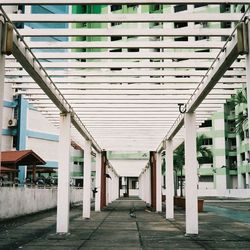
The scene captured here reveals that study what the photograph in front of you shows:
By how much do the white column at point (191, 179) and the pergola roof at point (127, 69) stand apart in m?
0.52

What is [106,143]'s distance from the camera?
21.8 meters

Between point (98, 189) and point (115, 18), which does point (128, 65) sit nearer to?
point (115, 18)

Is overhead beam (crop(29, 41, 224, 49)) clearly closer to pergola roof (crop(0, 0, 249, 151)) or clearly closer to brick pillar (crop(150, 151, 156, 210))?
pergola roof (crop(0, 0, 249, 151))

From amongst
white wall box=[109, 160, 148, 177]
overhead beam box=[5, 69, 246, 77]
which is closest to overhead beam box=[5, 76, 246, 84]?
overhead beam box=[5, 69, 246, 77]

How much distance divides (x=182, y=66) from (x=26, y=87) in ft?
13.7

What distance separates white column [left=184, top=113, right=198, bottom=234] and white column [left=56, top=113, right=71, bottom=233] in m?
3.38

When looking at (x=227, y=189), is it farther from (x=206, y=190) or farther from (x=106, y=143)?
(x=106, y=143)

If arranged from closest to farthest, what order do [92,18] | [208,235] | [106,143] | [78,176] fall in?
[92,18]
[208,235]
[106,143]
[78,176]

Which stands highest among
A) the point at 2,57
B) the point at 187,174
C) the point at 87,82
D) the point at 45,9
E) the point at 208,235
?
the point at 45,9

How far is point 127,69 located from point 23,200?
1132 cm

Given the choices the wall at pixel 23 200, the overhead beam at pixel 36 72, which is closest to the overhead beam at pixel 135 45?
the overhead beam at pixel 36 72

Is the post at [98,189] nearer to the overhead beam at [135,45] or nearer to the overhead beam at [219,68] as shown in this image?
the overhead beam at [219,68]

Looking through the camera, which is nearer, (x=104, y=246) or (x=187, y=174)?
(x=104, y=246)

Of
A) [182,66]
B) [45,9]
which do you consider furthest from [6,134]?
[182,66]
